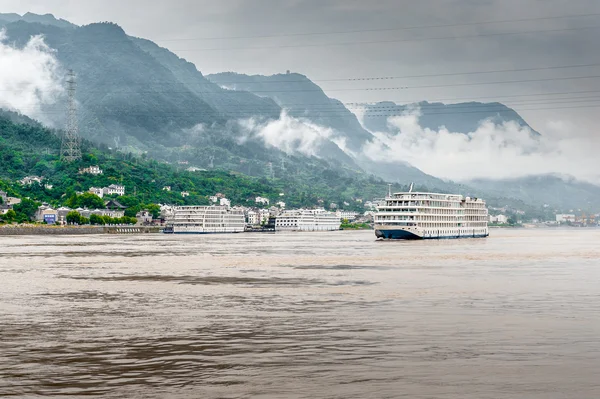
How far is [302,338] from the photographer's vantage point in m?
28.2

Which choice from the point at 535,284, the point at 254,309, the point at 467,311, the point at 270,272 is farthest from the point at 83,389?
the point at 270,272

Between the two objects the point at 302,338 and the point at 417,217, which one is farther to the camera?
the point at 417,217

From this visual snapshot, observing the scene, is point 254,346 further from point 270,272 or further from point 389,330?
point 270,272

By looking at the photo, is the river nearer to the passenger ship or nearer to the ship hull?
the ship hull

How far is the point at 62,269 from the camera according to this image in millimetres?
66625

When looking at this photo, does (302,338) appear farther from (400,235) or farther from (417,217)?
(417,217)

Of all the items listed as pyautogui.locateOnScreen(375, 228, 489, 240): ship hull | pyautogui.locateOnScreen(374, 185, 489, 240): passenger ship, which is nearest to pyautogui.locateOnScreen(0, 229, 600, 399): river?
pyautogui.locateOnScreen(375, 228, 489, 240): ship hull

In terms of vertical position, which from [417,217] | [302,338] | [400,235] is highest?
[417,217]

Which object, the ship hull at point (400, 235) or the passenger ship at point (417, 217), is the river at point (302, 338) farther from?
the passenger ship at point (417, 217)

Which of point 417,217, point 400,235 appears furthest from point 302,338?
point 417,217

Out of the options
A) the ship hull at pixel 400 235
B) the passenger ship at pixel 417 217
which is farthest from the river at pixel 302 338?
the passenger ship at pixel 417 217

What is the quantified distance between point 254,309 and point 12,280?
24915 millimetres

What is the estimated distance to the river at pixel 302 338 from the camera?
20.9 meters

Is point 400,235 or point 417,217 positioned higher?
point 417,217
